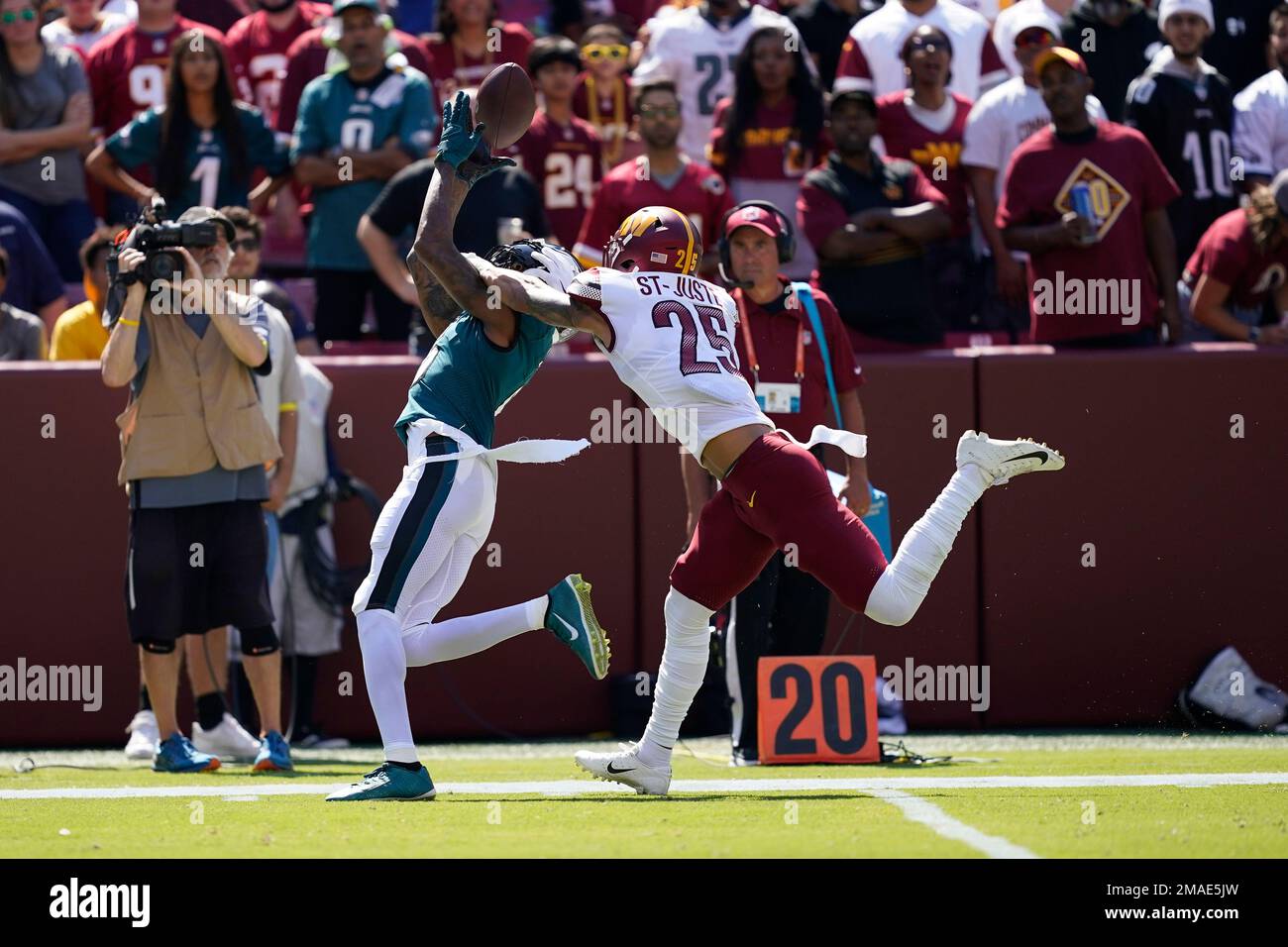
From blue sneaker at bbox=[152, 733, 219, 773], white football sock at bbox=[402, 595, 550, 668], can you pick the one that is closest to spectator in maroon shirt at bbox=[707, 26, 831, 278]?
blue sneaker at bbox=[152, 733, 219, 773]

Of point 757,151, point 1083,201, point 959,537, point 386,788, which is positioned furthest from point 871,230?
point 386,788

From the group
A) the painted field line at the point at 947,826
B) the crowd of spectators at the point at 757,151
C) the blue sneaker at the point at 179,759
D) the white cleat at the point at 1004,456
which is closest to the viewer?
the painted field line at the point at 947,826

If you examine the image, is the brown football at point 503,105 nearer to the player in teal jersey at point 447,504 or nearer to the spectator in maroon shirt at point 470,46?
the player in teal jersey at point 447,504

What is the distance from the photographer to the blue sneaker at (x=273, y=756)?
7.81 metres

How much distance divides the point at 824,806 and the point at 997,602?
3.43 meters

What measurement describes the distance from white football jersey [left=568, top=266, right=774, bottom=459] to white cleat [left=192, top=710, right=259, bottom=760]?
294 cm

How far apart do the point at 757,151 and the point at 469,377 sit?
4.29 metres

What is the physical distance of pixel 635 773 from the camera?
6723mm

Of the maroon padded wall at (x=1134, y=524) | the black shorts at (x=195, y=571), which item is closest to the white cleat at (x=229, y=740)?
the black shorts at (x=195, y=571)

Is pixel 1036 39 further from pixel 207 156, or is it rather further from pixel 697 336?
pixel 697 336

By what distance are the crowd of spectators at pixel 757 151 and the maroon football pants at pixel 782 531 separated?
274 centimetres

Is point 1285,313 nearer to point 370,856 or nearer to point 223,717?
point 223,717

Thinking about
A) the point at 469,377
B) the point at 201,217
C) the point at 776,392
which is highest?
the point at 201,217

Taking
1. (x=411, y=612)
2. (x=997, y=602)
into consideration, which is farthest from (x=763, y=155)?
(x=411, y=612)
